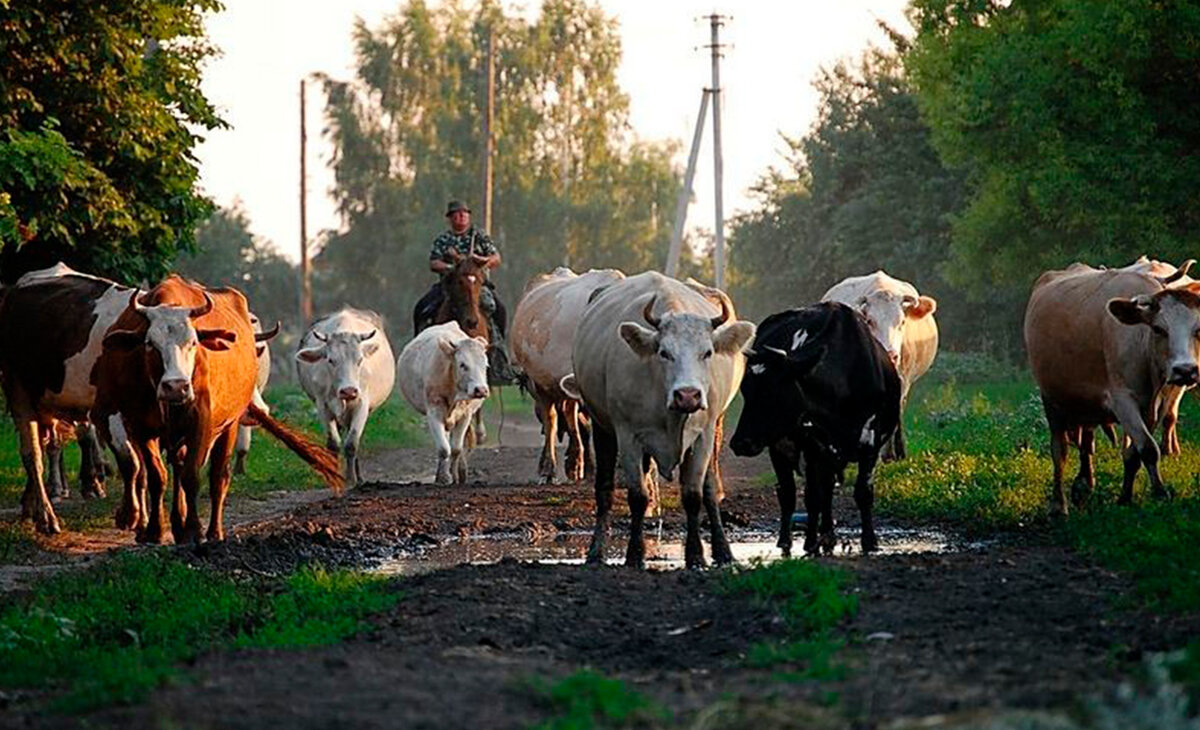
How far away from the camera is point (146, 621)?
988 cm

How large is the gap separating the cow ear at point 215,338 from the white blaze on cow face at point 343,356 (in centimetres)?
654

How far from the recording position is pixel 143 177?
21.0m

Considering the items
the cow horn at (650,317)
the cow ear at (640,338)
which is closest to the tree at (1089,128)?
the cow horn at (650,317)

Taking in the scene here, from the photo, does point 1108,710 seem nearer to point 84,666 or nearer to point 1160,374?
point 84,666

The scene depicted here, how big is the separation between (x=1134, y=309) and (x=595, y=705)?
7.63 metres

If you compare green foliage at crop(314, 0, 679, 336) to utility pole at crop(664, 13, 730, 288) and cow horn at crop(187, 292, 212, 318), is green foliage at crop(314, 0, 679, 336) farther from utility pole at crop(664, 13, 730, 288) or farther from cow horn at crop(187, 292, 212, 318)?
cow horn at crop(187, 292, 212, 318)

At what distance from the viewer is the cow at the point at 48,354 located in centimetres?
1620

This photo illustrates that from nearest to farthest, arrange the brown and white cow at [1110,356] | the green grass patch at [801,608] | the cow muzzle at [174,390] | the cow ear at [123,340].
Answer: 1. the green grass patch at [801,608]
2. the brown and white cow at [1110,356]
3. the cow muzzle at [174,390]
4. the cow ear at [123,340]

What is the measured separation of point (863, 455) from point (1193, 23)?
1940 centimetres

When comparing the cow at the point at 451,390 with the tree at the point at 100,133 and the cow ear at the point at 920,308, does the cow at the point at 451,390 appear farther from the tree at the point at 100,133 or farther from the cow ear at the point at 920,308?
the cow ear at the point at 920,308

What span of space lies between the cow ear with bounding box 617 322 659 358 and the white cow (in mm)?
9281

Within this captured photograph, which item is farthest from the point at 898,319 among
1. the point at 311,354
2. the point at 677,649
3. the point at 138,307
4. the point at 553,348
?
the point at 677,649

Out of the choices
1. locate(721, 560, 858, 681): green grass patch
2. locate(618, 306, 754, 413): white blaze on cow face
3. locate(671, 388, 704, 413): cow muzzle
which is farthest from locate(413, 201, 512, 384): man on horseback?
locate(721, 560, 858, 681): green grass patch

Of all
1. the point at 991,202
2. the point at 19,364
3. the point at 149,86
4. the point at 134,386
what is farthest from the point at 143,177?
the point at 991,202
